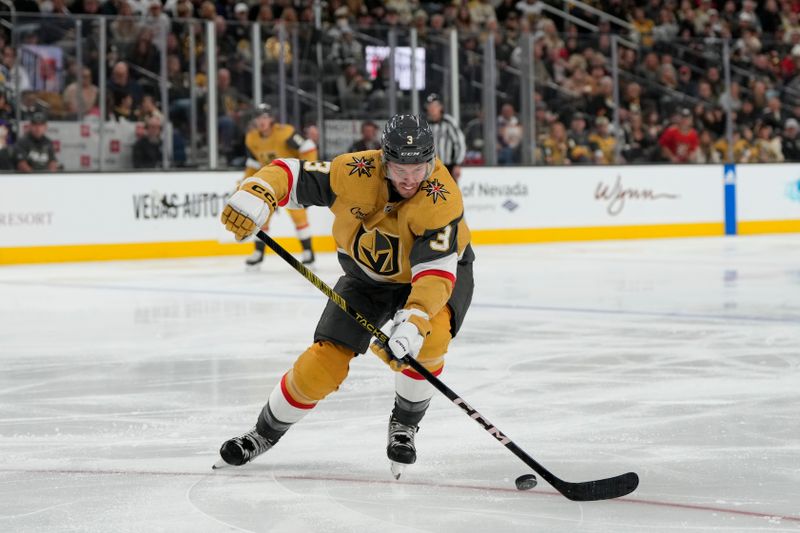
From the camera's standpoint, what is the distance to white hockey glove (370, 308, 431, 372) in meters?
2.88

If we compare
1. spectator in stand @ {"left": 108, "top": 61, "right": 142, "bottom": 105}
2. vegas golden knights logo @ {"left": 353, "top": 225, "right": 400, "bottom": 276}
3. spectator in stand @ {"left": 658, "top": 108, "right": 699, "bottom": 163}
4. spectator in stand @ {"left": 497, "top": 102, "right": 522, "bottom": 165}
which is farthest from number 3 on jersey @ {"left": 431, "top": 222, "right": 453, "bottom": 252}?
spectator in stand @ {"left": 658, "top": 108, "right": 699, "bottom": 163}

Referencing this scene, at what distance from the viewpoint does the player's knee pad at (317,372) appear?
126 inches

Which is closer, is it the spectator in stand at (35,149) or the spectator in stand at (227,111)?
the spectator in stand at (35,149)

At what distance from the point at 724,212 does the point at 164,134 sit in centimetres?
600

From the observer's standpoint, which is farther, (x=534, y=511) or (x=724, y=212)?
(x=724, y=212)

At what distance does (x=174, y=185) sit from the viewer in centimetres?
1075

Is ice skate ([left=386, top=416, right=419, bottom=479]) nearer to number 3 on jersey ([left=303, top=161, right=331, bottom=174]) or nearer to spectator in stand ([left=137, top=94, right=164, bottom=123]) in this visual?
number 3 on jersey ([left=303, top=161, right=331, bottom=174])

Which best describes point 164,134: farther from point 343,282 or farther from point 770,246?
point 343,282

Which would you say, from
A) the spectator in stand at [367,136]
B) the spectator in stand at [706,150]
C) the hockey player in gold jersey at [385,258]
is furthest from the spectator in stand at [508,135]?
the hockey player in gold jersey at [385,258]

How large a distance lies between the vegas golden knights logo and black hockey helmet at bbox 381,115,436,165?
0.69 feet

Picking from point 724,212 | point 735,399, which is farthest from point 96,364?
point 724,212

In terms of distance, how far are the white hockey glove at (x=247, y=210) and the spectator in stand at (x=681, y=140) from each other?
10.3 metres

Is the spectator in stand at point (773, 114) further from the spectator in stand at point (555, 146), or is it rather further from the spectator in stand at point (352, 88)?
the spectator in stand at point (352, 88)

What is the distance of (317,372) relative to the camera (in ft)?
10.5
